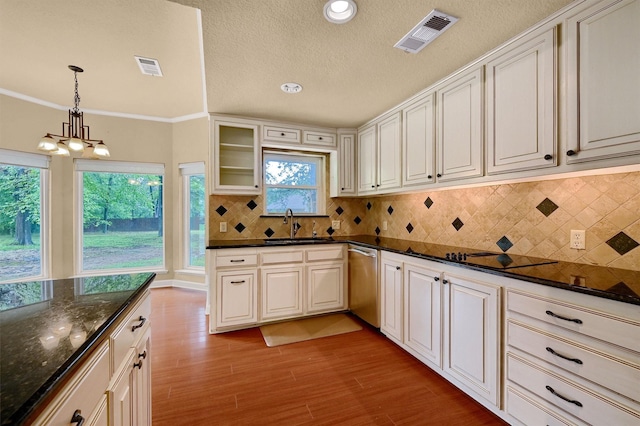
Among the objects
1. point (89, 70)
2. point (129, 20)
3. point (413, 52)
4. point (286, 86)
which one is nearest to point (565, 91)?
point (413, 52)

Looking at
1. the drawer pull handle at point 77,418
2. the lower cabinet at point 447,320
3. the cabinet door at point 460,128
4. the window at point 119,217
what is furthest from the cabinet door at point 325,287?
the window at point 119,217

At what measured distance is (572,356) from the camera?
1275 millimetres

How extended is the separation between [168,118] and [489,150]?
4312mm

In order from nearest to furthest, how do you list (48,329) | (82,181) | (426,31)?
(48,329), (426,31), (82,181)

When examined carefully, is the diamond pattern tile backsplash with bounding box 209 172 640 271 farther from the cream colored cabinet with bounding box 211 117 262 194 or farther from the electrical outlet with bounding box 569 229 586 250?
the cream colored cabinet with bounding box 211 117 262 194

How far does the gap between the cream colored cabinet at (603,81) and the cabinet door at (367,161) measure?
1848mm

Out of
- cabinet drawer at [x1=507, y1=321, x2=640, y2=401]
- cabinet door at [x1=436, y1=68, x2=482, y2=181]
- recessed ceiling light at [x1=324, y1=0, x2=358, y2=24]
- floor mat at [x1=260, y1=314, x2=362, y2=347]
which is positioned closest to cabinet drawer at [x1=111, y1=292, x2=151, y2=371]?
floor mat at [x1=260, y1=314, x2=362, y2=347]

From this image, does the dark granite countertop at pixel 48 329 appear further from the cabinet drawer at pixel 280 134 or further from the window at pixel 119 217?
the window at pixel 119 217

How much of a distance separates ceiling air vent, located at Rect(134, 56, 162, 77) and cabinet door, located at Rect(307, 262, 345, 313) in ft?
8.31

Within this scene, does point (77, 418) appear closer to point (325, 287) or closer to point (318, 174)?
point (325, 287)

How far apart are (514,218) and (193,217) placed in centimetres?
413

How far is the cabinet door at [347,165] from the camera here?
140 inches

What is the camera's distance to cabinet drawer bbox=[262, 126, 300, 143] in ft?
10.7

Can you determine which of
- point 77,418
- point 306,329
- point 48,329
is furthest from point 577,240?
point 48,329
